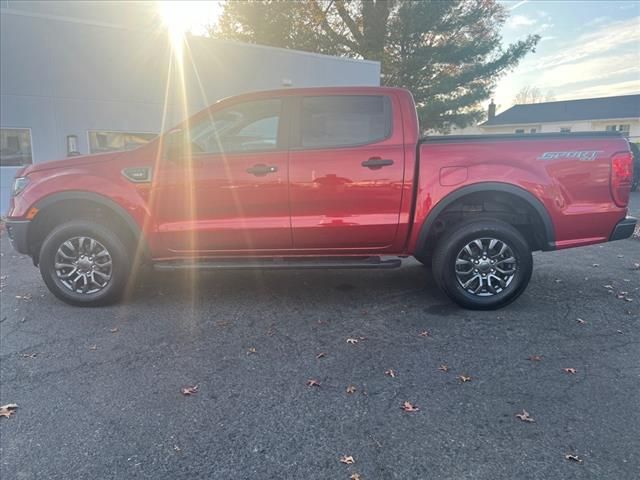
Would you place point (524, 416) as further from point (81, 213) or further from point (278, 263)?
point (81, 213)

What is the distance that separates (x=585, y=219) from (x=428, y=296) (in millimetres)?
1620

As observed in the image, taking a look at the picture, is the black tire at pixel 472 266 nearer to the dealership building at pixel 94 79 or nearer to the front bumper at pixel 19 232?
the front bumper at pixel 19 232

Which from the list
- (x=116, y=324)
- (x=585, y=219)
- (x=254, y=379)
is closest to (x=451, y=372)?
(x=254, y=379)

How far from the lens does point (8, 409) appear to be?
8.75ft

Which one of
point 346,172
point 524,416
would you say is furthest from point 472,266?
point 524,416

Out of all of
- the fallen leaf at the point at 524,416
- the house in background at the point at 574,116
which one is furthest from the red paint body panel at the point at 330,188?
the house in background at the point at 574,116

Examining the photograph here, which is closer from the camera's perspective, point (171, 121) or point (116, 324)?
point (116, 324)

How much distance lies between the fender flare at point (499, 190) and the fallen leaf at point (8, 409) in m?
3.35

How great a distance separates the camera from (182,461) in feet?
7.23

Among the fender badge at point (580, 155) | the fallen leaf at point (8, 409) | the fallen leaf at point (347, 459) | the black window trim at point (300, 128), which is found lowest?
the fallen leaf at point (347, 459)

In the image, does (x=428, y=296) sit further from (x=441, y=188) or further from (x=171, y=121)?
(x=171, y=121)

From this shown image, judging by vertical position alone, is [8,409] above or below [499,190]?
below

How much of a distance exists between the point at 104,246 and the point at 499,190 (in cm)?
373

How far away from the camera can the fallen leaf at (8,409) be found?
2617 millimetres
